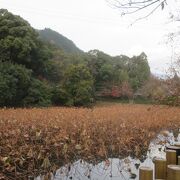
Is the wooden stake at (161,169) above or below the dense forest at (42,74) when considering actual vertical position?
below

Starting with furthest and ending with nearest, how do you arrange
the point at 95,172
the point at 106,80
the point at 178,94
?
1. the point at 106,80
2. the point at 178,94
3. the point at 95,172

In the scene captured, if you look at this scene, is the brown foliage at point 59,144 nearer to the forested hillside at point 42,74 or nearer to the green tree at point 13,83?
the green tree at point 13,83

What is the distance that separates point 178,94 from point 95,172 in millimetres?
5224

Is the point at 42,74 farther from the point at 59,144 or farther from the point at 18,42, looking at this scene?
the point at 59,144

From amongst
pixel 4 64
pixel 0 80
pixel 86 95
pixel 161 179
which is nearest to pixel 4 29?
pixel 4 64

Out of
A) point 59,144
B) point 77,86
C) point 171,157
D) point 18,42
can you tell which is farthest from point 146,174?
point 77,86

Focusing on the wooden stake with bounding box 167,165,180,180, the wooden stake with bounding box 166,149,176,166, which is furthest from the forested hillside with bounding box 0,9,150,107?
the wooden stake with bounding box 167,165,180,180

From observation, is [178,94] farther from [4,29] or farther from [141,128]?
[4,29]

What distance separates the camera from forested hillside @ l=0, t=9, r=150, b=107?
20469 mm

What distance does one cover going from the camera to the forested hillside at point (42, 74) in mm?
20469

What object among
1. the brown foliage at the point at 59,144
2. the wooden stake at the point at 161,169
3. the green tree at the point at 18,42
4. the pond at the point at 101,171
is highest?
the green tree at the point at 18,42

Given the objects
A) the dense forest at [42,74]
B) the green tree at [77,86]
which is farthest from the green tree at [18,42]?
the green tree at [77,86]

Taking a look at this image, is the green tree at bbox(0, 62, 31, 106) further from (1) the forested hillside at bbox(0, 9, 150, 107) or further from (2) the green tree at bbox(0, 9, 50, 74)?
(2) the green tree at bbox(0, 9, 50, 74)

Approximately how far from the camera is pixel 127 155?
7.31 metres
